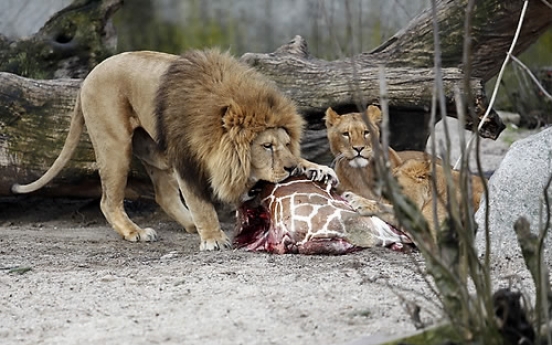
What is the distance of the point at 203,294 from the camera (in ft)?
13.7

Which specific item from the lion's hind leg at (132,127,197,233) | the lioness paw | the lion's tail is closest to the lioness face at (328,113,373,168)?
the lioness paw

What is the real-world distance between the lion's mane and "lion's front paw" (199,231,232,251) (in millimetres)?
237

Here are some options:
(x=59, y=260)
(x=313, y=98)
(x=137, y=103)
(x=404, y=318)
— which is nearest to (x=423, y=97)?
(x=313, y=98)

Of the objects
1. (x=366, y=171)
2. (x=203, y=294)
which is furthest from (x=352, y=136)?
(x=203, y=294)

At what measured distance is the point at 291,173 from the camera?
5562 millimetres

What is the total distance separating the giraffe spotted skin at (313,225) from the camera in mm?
5316

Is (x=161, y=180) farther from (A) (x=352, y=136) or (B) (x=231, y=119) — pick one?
(A) (x=352, y=136)

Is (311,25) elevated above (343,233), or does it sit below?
above

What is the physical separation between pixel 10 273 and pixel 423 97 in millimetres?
2643

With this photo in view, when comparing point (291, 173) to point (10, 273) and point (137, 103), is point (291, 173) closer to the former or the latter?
point (137, 103)

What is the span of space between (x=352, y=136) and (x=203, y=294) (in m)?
1.89

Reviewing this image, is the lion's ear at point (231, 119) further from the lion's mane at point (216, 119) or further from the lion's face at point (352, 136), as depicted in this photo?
the lion's face at point (352, 136)

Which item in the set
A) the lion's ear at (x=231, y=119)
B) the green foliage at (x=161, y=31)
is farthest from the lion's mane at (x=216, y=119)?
the green foliage at (x=161, y=31)

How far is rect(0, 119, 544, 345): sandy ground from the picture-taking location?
3.52 meters
